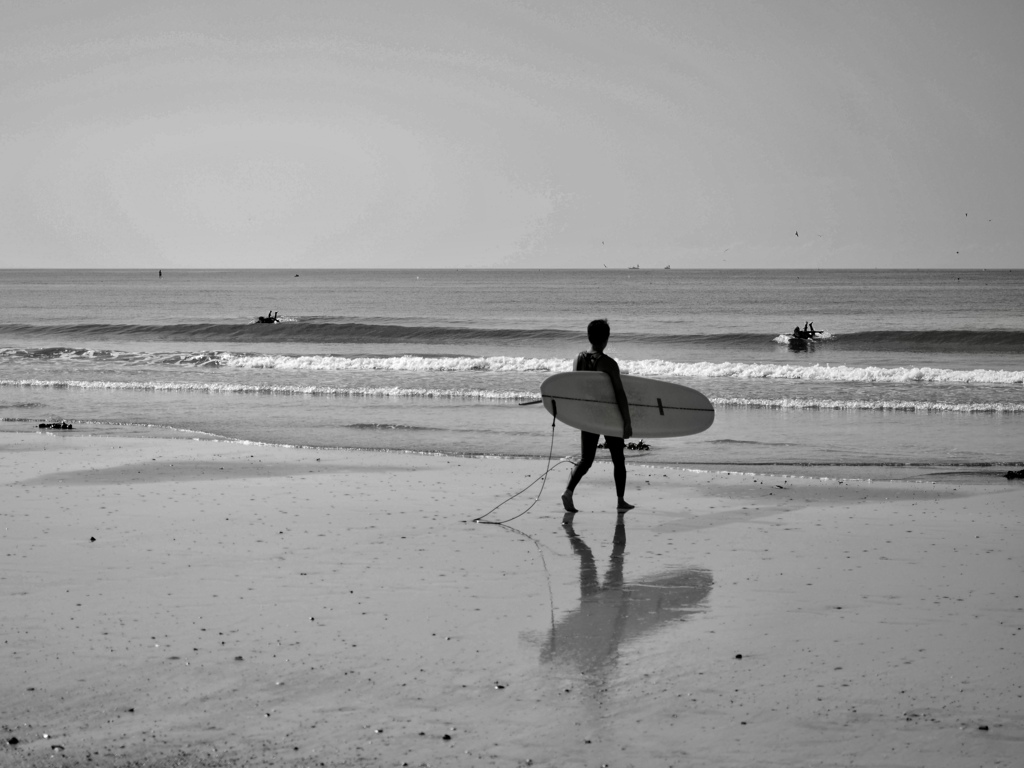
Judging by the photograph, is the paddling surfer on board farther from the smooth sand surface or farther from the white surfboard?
the smooth sand surface

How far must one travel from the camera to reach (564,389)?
9.62 metres

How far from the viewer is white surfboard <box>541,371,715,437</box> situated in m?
9.44

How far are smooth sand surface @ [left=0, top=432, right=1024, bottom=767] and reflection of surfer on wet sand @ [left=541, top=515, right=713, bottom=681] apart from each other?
0.08 feet

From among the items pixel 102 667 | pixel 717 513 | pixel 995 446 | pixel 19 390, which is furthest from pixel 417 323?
pixel 102 667

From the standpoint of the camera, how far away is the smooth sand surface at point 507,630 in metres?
4.26

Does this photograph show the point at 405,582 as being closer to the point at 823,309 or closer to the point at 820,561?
the point at 820,561

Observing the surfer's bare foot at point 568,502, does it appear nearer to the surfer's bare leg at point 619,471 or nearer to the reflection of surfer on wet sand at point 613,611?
the surfer's bare leg at point 619,471

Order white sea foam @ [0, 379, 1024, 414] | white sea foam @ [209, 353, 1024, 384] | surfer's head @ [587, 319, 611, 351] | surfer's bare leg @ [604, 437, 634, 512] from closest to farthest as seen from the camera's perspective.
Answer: surfer's head @ [587, 319, 611, 351] → surfer's bare leg @ [604, 437, 634, 512] → white sea foam @ [0, 379, 1024, 414] → white sea foam @ [209, 353, 1024, 384]

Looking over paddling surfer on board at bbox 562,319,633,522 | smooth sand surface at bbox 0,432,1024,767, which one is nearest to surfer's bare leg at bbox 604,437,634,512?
paddling surfer on board at bbox 562,319,633,522

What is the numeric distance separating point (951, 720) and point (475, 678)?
2.15 m

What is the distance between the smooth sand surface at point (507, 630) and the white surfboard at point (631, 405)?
0.85 meters

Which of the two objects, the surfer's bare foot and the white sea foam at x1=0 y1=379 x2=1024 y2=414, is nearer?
the surfer's bare foot

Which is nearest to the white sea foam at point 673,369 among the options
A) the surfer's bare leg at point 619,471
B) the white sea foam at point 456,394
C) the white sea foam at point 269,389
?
the white sea foam at point 269,389

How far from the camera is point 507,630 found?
5.69 metres
